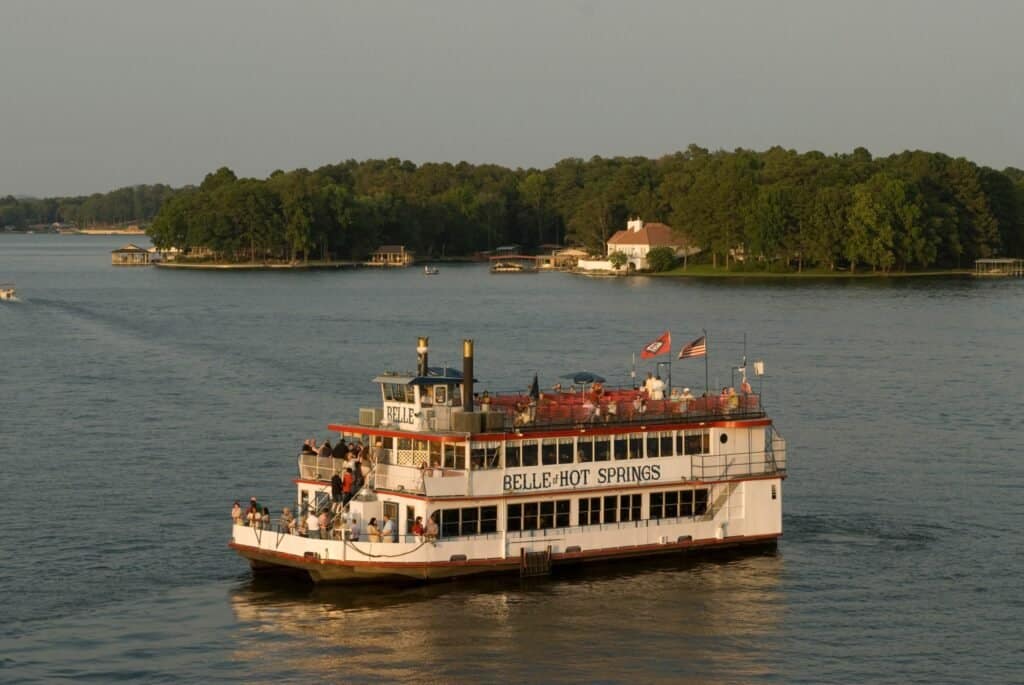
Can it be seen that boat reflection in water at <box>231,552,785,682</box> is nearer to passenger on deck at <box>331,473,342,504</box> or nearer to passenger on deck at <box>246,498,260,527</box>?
passenger on deck at <box>246,498,260,527</box>

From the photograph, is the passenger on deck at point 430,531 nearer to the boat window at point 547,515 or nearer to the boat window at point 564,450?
the boat window at point 547,515

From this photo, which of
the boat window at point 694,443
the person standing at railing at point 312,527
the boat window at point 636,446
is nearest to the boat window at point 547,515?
the boat window at point 636,446

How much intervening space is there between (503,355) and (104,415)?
30.7 meters

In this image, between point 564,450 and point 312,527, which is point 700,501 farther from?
point 312,527

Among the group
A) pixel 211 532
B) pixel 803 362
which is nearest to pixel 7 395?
pixel 211 532

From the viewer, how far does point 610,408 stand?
45.9 m

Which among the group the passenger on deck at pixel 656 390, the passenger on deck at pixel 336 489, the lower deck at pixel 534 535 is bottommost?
the lower deck at pixel 534 535

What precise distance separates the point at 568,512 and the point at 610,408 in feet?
9.95

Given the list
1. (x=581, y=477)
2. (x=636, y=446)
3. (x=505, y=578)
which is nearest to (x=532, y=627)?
(x=505, y=578)

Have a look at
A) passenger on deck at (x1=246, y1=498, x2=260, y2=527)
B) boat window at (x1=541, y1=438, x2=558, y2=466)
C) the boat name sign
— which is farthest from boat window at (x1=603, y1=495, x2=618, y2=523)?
passenger on deck at (x1=246, y1=498, x2=260, y2=527)

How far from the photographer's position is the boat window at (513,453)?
4435 cm

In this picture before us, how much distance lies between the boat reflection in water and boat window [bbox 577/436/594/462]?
3050 mm

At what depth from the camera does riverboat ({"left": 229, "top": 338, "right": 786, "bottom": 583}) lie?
43.6 m

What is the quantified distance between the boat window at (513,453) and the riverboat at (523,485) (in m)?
0.03
